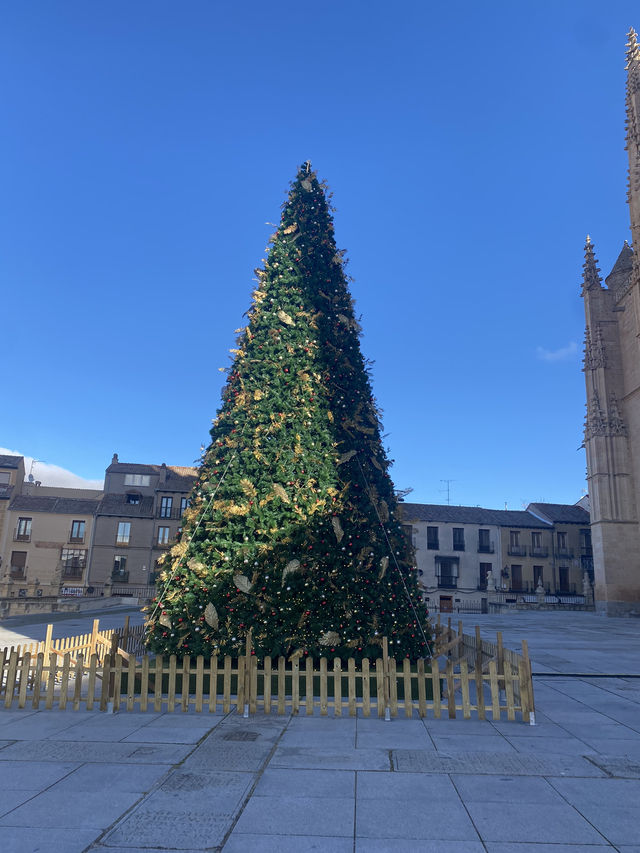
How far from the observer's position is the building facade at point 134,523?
49.4 metres

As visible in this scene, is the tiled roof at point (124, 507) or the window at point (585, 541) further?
the window at point (585, 541)

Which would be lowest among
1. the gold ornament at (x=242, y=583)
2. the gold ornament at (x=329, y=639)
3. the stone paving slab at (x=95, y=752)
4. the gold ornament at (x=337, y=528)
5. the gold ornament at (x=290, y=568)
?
the stone paving slab at (x=95, y=752)

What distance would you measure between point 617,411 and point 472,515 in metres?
21.3

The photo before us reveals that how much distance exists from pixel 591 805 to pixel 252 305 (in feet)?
31.5

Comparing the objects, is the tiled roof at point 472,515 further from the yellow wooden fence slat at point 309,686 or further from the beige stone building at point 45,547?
the yellow wooden fence slat at point 309,686

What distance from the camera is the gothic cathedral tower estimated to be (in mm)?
36875

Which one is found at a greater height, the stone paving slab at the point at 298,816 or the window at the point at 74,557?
the window at the point at 74,557

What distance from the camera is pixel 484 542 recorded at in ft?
184

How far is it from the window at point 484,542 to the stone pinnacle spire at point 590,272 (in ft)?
81.5

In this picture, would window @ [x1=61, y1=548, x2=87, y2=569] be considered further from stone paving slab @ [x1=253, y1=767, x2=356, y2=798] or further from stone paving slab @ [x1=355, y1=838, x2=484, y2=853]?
stone paving slab @ [x1=355, y1=838, x2=484, y2=853]

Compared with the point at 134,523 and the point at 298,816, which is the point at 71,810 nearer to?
the point at 298,816

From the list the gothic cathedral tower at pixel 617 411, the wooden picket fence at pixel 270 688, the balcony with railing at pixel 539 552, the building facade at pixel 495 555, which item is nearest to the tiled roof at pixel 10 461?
the building facade at pixel 495 555

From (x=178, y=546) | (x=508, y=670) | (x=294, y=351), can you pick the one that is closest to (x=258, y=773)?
(x=508, y=670)

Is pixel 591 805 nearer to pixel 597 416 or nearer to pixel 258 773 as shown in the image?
pixel 258 773
